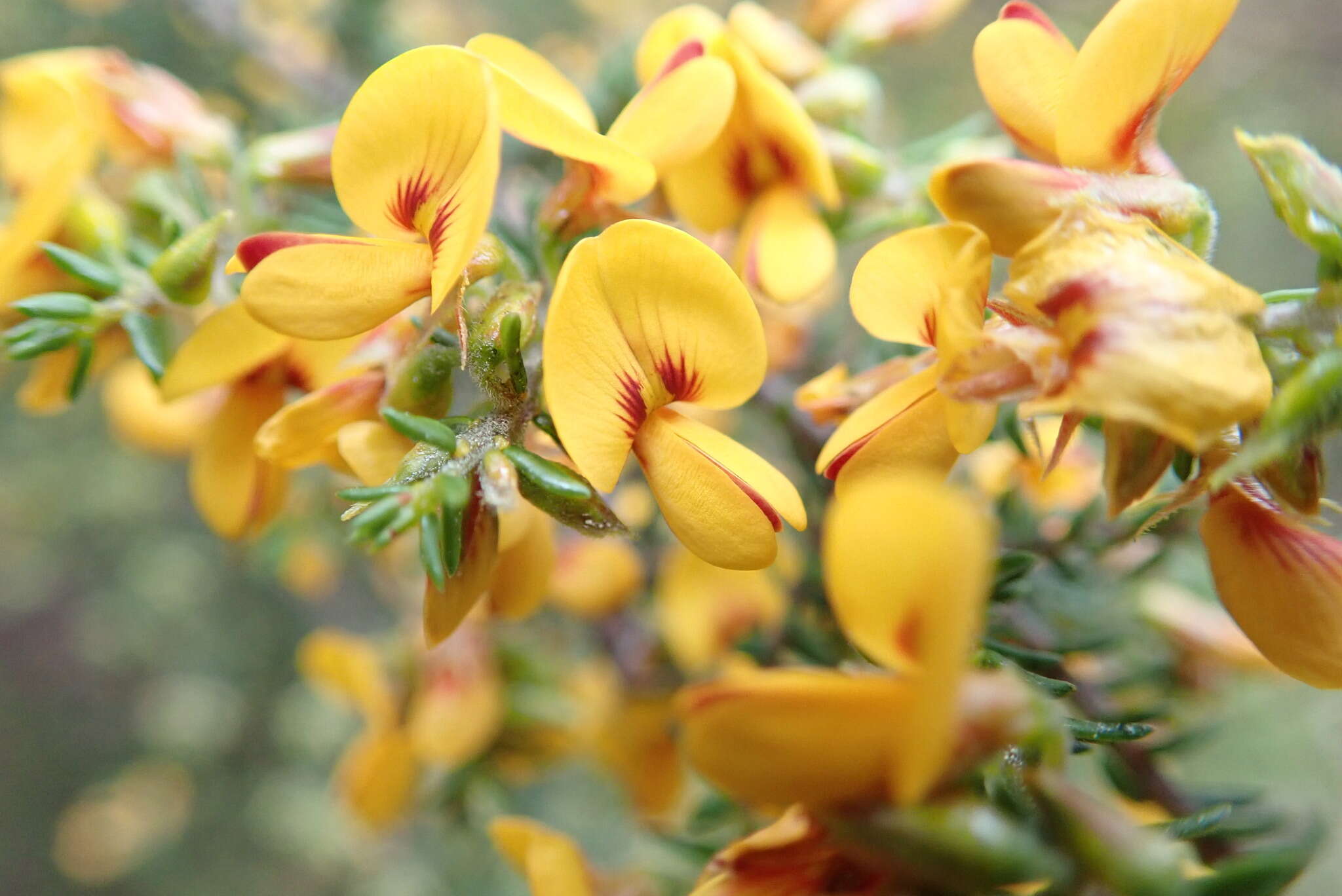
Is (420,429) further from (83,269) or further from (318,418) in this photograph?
(83,269)

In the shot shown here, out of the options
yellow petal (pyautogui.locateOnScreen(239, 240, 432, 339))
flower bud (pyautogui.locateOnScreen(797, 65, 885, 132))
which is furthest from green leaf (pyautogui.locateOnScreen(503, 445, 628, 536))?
flower bud (pyautogui.locateOnScreen(797, 65, 885, 132))

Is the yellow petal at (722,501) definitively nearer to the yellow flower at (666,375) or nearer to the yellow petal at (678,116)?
the yellow flower at (666,375)

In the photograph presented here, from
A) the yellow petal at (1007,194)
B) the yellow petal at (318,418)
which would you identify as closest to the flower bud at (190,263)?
the yellow petal at (318,418)

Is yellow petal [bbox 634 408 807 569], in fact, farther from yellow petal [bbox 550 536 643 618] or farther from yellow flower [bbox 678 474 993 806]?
yellow petal [bbox 550 536 643 618]

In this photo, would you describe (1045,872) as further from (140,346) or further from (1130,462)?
(140,346)

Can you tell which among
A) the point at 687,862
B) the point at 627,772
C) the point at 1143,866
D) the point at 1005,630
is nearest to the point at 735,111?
the point at 1005,630

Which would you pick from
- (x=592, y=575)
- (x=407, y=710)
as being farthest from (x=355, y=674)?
(x=592, y=575)
